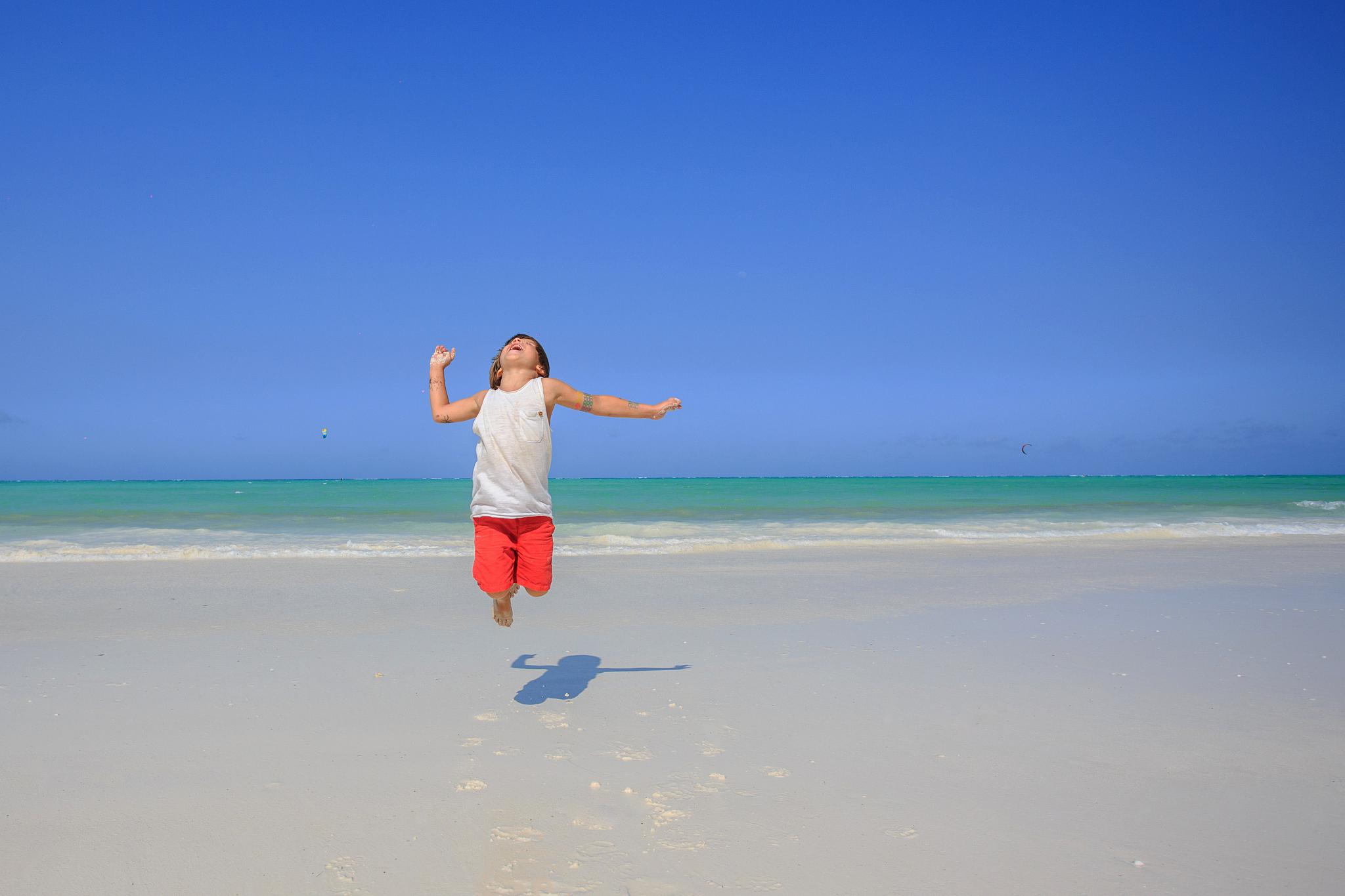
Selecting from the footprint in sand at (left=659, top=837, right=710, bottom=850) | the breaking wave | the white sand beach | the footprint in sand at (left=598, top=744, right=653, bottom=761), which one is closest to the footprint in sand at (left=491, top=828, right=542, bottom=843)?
the white sand beach

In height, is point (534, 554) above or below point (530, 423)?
below

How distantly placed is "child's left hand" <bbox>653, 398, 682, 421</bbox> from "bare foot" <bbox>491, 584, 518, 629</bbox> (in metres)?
1.38

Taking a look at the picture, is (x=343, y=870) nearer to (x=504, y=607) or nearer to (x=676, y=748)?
(x=676, y=748)

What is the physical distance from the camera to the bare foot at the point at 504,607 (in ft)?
16.9

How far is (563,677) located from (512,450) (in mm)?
1732

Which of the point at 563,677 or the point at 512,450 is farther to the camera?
the point at 563,677

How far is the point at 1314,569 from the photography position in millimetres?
11148

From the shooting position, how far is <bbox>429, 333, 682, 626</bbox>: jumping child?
16.4 ft

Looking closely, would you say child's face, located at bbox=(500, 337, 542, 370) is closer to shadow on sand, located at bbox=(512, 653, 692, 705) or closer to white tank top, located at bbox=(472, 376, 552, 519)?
white tank top, located at bbox=(472, 376, 552, 519)

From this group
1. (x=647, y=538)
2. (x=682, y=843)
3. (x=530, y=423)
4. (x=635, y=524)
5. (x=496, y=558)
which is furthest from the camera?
(x=635, y=524)

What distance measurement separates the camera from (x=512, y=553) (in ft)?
17.1

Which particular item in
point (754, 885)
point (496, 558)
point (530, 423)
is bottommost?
point (754, 885)

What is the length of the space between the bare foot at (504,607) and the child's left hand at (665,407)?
138 centimetres

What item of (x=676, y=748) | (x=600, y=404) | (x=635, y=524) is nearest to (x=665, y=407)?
(x=600, y=404)
